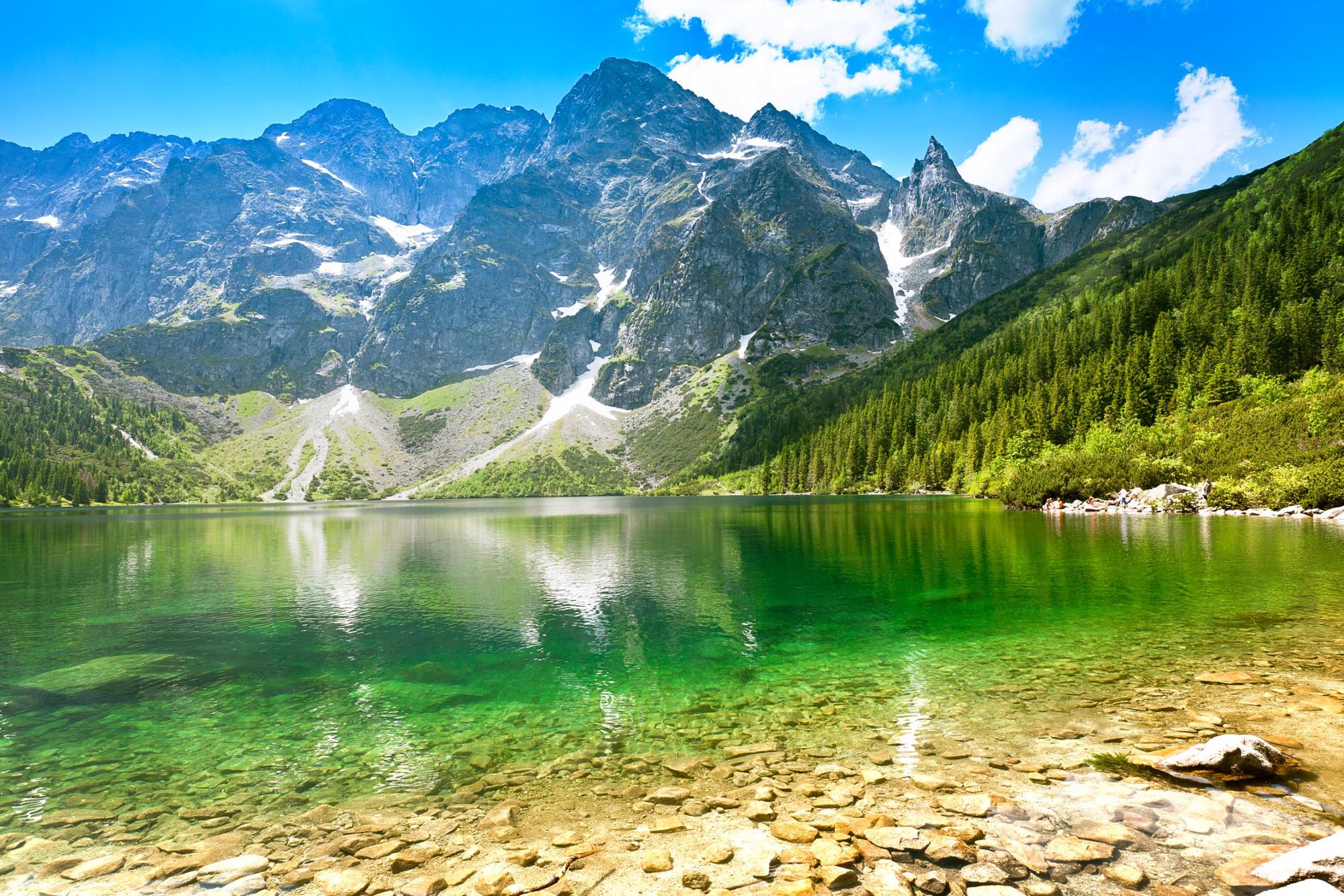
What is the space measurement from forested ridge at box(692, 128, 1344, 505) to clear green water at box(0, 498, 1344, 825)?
24886mm

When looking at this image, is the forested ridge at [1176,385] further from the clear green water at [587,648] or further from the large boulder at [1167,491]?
the clear green water at [587,648]

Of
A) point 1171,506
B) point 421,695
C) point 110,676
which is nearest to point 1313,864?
point 421,695

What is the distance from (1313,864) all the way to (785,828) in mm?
6297

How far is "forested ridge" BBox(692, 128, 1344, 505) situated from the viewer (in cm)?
6750

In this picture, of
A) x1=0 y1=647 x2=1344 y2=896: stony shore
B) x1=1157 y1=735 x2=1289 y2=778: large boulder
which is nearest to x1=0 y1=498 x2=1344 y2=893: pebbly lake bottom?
x1=0 y1=647 x2=1344 y2=896: stony shore

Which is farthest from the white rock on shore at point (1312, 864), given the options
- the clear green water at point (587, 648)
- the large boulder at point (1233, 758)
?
the clear green water at point (587, 648)

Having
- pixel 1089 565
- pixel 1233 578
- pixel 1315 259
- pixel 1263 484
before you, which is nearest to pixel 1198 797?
pixel 1233 578

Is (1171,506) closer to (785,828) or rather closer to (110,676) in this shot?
(785,828)

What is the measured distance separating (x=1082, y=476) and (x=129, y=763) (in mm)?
99941

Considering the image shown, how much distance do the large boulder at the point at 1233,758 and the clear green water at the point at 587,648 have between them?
10.5ft

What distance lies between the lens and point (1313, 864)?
6762 mm

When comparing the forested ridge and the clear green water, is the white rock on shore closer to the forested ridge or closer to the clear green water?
the clear green water

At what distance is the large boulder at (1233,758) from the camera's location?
1018cm

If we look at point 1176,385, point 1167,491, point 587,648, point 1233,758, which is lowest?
point 587,648
